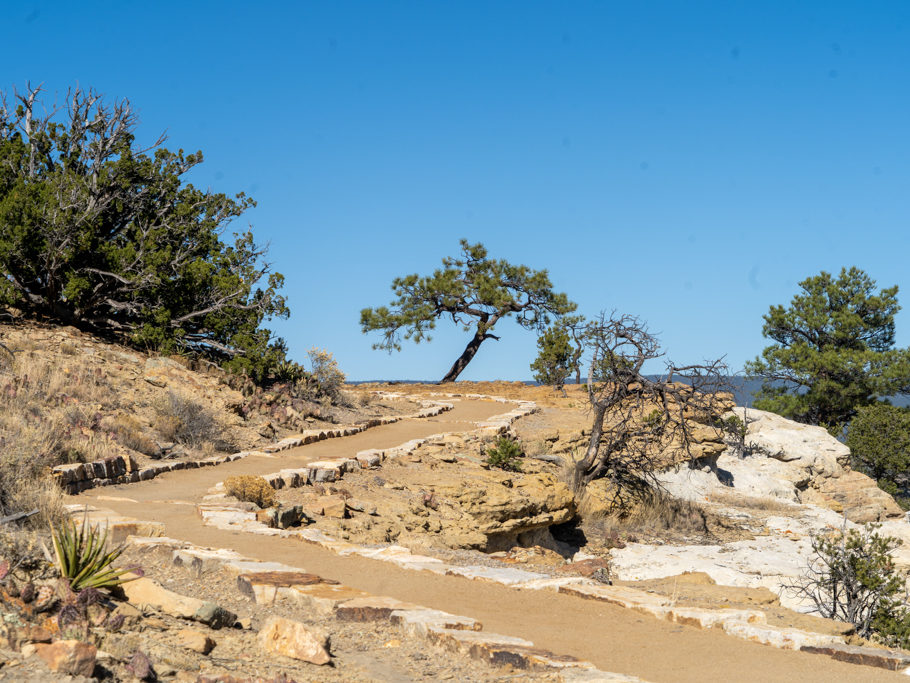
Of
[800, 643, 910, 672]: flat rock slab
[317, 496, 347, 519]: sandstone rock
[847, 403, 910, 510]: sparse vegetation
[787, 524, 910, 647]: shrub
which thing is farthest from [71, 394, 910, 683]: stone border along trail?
[847, 403, 910, 510]: sparse vegetation

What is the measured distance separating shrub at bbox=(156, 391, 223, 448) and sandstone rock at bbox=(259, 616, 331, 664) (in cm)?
1050

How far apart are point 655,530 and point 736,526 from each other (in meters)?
2.22

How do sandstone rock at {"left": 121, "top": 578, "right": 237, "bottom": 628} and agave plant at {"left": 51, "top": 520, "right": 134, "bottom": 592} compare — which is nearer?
agave plant at {"left": 51, "top": 520, "right": 134, "bottom": 592}

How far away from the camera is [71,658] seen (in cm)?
388

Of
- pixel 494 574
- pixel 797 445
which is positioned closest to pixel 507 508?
pixel 494 574

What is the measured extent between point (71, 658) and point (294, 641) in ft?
4.62

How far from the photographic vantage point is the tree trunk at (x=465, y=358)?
37625 millimetres

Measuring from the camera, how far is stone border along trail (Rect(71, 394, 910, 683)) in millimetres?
5438

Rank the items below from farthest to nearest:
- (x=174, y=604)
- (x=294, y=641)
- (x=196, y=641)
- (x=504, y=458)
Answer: (x=504, y=458) → (x=174, y=604) → (x=294, y=641) → (x=196, y=641)

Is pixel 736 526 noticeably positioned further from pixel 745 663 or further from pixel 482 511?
pixel 745 663

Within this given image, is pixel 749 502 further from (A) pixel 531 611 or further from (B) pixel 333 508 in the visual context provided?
(A) pixel 531 611

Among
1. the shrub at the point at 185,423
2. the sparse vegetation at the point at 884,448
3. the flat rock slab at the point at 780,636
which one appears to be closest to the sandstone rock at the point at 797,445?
the sparse vegetation at the point at 884,448

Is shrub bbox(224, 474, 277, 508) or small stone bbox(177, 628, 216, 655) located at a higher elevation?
shrub bbox(224, 474, 277, 508)

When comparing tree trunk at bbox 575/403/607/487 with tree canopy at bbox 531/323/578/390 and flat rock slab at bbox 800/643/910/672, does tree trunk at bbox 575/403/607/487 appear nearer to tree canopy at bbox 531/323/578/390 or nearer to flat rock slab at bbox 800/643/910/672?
flat rock slab at bbox 800/643/910/672
